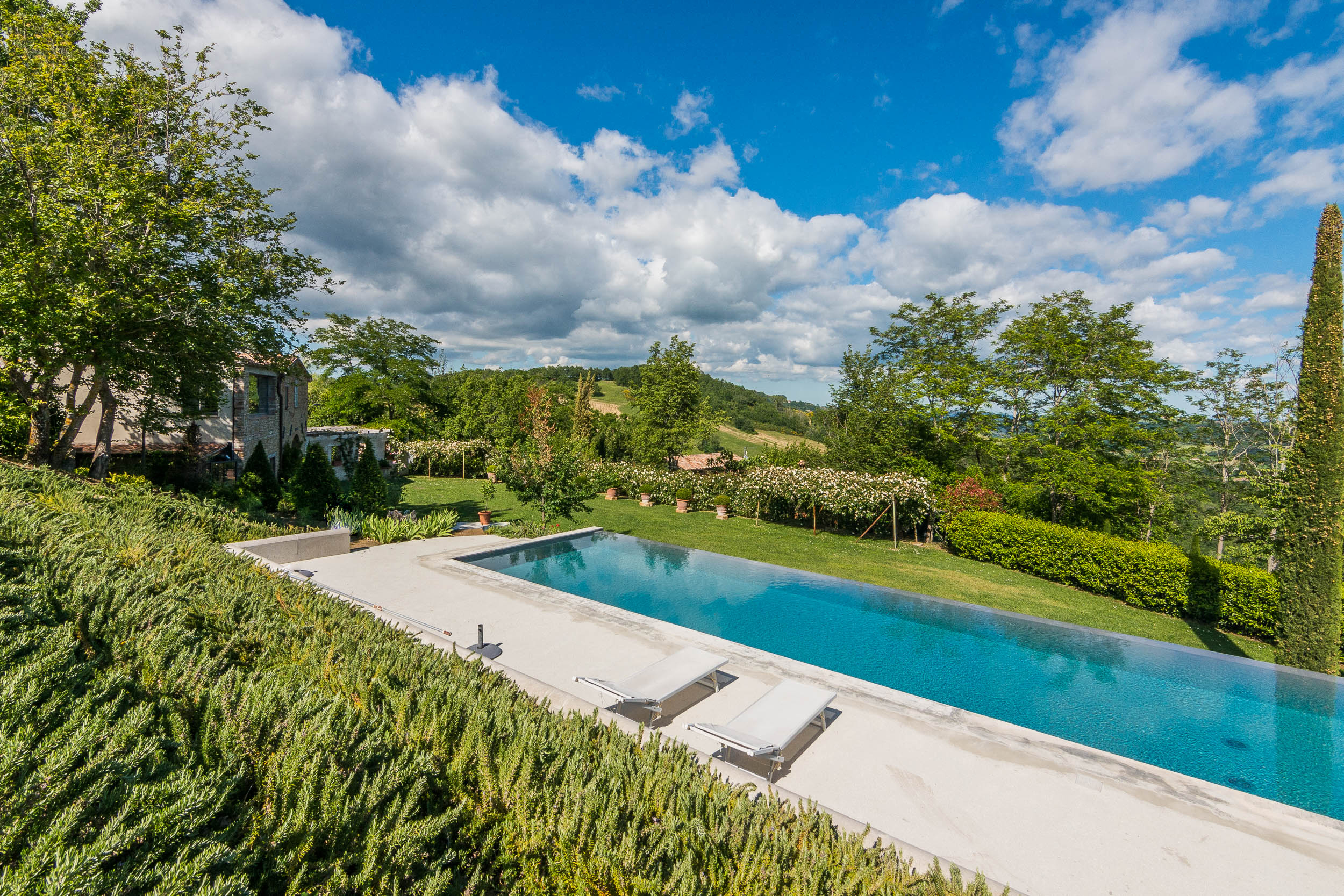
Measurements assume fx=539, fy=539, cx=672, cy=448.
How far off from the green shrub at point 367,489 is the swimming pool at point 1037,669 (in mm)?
5018

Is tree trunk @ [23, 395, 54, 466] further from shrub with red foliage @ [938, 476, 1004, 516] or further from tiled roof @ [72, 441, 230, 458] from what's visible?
shrub with red foliage @ [938, 476, 1004, 516]

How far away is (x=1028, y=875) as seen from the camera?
3.80 metres

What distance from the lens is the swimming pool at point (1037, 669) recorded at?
6.43 meters

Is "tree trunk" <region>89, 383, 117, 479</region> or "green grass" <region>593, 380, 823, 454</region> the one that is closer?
"tree trunk" <region>89, 383, 117, 479</region>

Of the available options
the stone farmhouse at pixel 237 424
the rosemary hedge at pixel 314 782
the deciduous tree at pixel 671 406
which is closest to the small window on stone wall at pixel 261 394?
the stone farmhouse at pixel 237 424

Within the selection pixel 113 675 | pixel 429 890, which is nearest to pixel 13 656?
pixel 113 675

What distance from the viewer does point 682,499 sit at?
21688 mm

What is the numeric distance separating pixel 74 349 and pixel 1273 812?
1616 centimetres

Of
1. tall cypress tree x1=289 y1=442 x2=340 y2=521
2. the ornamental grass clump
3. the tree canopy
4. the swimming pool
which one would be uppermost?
the tree canopy

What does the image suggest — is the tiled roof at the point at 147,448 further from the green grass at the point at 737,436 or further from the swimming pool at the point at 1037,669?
the green grass at the point at 737,436

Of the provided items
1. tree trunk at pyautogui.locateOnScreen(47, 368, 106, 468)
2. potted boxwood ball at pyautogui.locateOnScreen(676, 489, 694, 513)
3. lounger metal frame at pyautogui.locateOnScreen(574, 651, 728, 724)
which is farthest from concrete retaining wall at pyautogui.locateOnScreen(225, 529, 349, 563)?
potted boxwood ball at pyautogui.locateOnScreen(676, 489, 694, 513)

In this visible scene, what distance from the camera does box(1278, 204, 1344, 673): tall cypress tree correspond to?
354 inches

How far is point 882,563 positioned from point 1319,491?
8.04 m

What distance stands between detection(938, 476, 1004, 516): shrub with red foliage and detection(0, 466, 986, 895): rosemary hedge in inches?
624
